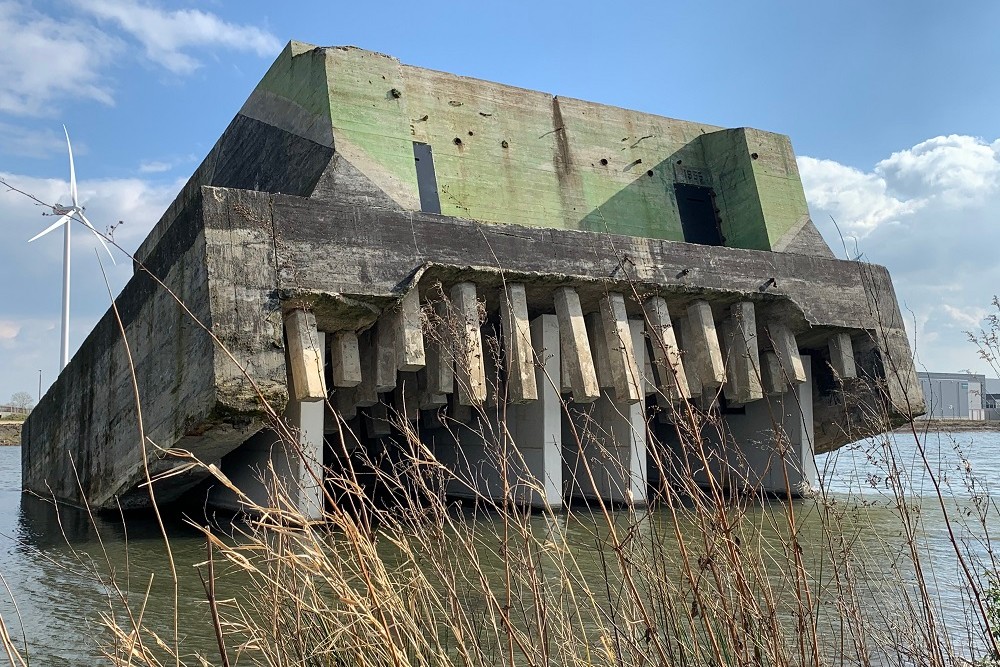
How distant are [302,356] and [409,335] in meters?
1.09

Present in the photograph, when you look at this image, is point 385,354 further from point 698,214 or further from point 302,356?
point 698,214

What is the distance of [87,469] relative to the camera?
34.5 feet

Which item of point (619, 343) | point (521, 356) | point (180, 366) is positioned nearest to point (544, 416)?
point (521, 356)

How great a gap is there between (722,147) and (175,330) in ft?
27.2

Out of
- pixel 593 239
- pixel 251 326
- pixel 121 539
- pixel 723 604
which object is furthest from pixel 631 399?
pixel 723 604

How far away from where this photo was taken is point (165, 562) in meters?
6.89

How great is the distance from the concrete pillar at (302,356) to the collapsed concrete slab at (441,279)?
0.08ft

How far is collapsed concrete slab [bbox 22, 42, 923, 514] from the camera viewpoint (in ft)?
26.0

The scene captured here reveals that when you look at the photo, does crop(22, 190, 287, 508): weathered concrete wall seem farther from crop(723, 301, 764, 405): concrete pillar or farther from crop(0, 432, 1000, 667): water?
crop(723, 301, 764, 405): concrete pillar

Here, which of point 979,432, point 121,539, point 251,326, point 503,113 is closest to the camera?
point 251,326

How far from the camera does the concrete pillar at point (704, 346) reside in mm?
10219

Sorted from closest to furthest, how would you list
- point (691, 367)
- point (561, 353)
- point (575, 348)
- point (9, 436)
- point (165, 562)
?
point (165, 562), point (575, 348), point (561, 353), point (691, 367), point (9, 436)

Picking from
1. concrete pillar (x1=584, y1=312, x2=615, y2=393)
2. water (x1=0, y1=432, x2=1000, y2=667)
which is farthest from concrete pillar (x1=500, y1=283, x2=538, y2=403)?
water (x1=0, y1=432, x2=1000, y2=667)

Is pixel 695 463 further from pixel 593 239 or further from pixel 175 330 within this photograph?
pixel 175 330
